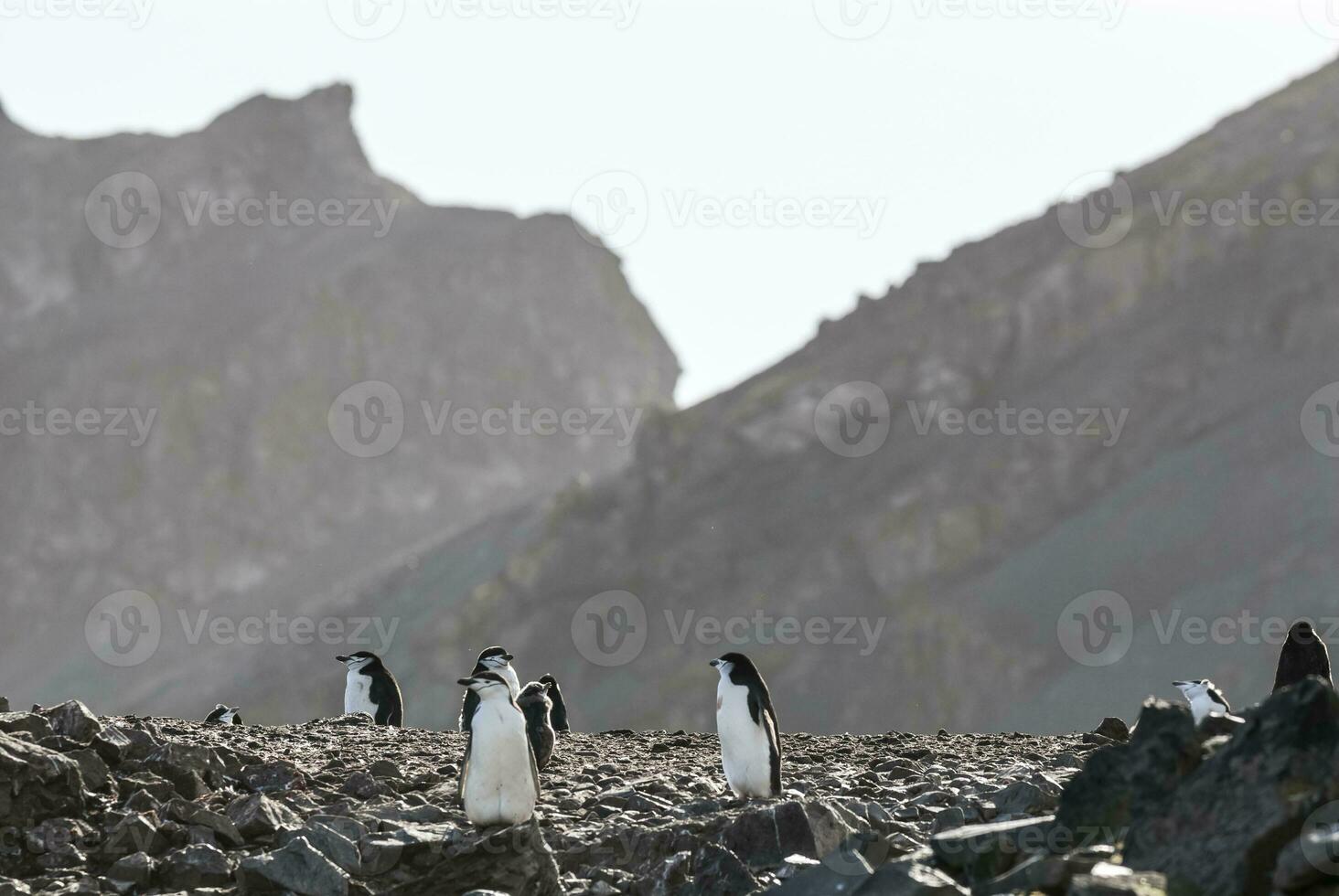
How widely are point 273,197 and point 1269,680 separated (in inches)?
4695

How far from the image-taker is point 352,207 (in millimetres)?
157375

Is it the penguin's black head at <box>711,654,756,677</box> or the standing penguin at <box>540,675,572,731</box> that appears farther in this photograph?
the standing penguin at <box>540,675,572,731</box>

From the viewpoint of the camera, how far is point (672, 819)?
10.4 metres

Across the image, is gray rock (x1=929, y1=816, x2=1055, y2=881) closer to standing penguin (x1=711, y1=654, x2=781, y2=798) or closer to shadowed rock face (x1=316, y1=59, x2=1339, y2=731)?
standing penguin (x1=711, y1=654, x2=781, y2=798)

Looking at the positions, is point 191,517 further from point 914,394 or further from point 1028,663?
point 1028,663

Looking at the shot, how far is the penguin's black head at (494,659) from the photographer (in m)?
12.9
